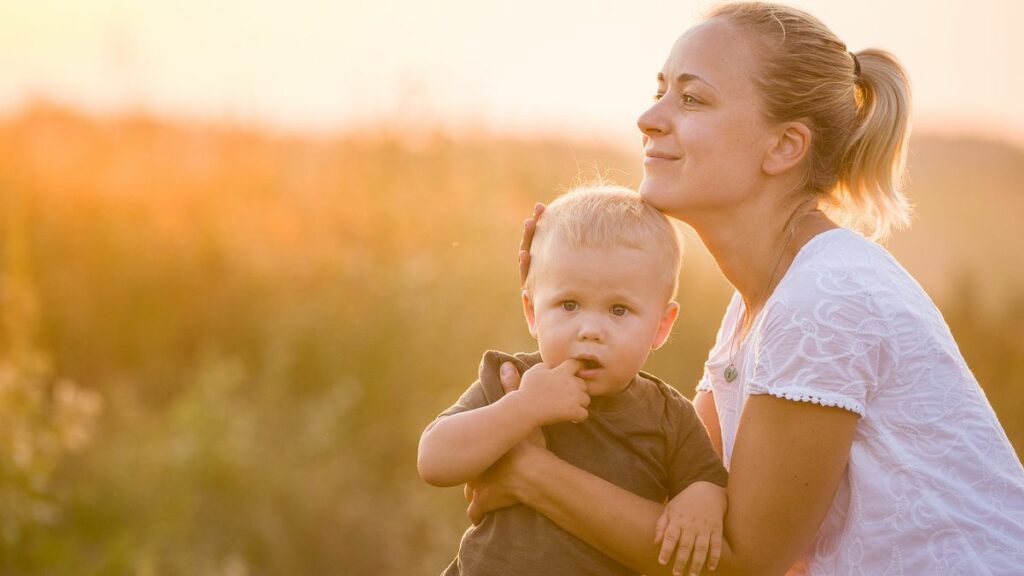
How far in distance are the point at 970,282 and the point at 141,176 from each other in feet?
18.1

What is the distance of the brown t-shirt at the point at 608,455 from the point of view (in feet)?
8.31

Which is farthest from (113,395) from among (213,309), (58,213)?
(58,213)

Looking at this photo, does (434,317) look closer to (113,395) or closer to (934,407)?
(113,395)

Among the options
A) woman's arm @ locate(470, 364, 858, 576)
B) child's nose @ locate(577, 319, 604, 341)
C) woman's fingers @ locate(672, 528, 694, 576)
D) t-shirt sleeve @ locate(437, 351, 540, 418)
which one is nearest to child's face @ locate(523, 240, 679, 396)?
child's nose @ locate(577, 319, 604, 341)

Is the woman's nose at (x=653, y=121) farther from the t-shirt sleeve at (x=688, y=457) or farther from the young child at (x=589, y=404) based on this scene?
the t-shirt sleeve at (x=688, y=457)

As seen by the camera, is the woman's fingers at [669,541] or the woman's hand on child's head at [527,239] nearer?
the woman's fingers at [669,541]

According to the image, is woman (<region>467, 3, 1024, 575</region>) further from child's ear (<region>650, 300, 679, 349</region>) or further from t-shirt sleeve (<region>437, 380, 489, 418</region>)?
child's ear (<region>650, 300, 679, 349</region>)

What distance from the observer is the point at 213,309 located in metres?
7.08

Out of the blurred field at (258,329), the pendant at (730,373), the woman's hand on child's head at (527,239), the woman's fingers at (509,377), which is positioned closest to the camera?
the woman's fingers at (509,377)

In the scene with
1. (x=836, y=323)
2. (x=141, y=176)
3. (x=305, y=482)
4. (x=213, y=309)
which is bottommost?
(x=305, y=482)

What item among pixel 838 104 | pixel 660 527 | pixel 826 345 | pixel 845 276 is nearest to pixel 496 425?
pixel 660 527

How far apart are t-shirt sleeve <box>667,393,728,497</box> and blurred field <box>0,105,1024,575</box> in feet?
7.28

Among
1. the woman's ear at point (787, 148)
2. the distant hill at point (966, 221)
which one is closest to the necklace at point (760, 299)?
the woman's ear at point (787, 148)

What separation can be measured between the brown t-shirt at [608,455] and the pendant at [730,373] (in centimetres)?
31
